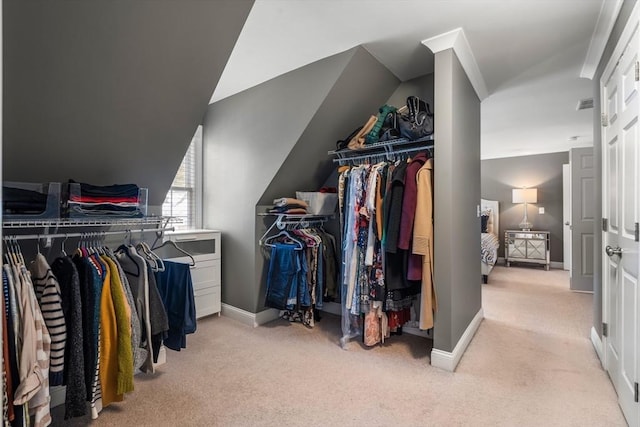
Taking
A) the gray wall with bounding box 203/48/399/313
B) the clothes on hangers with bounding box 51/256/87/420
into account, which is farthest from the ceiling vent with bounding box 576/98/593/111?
the clothes on hangers with bounding box 51/256/87/420

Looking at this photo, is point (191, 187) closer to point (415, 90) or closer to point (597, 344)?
point (415, 90)

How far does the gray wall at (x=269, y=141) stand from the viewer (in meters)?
2.67

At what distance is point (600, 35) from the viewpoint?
222 centimetres

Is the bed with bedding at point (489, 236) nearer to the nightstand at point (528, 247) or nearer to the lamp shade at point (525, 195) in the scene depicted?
the nightstand at point (528, 247)

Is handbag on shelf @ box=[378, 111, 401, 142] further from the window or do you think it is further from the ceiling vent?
the ceiling vent

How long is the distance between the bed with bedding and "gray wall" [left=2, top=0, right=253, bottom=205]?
405cm

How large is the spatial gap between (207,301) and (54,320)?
1.82 meters

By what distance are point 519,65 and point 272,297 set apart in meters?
2.85

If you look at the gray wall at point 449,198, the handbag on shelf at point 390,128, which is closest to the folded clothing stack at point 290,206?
the handbag on shelf at point 390,128

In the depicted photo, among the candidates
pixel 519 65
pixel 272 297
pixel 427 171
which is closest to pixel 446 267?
pixel 427 171

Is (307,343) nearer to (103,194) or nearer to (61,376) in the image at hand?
(61,376)

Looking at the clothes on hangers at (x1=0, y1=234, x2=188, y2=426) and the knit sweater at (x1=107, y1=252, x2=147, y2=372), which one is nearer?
the clothes on hangers at (x1=0, y1=234, x2=188, y2=426)

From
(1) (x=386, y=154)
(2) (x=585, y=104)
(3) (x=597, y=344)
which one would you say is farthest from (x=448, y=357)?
(2) (x=585, y=104)

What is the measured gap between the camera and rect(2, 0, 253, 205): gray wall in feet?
4.94
